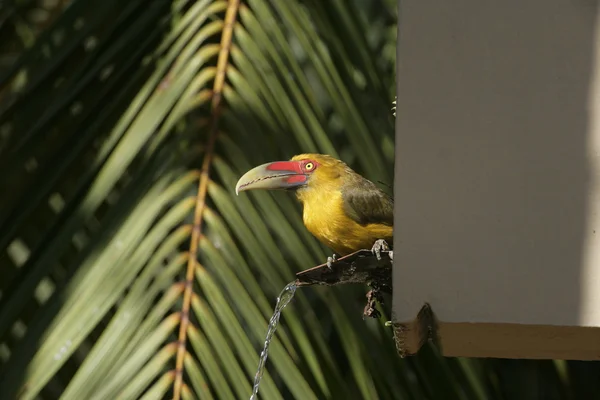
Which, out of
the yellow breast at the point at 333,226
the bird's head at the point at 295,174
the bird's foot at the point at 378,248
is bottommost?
the bird's foot at the point at 378,248

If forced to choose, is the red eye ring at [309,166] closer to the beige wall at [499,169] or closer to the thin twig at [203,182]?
the thin twig at [203,182]

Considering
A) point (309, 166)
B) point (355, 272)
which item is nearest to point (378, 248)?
point (355, 272)

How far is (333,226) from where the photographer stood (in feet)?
15.1

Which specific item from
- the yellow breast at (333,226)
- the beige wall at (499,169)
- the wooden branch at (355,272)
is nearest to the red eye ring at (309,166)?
the yellow breast at (333,226)

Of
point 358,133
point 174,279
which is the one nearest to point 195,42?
point 358,133

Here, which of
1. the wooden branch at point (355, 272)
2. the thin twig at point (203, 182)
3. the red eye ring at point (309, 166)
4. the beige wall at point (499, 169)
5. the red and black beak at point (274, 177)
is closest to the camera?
the beige wall at point (499, 169)

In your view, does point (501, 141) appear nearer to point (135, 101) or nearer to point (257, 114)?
point (257, 114)

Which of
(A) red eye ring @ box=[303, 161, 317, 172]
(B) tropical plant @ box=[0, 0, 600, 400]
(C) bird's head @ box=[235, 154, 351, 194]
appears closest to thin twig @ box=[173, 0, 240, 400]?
(B) tropical plant @ box=[0, 0, 600, 400]

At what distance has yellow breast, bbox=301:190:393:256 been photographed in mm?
4574

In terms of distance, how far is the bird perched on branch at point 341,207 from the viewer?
4562 mm

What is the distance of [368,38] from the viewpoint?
4551 mm

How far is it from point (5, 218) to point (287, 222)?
0.91 meters

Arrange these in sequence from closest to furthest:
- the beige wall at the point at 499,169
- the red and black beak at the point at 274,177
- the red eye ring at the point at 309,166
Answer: the beige wall at the point at 499,169 < the red and black beak at the point at 274,177 < the red eye ring at the point at 309,166

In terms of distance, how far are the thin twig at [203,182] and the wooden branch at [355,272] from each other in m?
0.37
